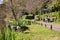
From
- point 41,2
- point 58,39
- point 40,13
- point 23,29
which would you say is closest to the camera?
point 58,39

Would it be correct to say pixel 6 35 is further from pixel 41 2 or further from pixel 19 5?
pixel 41 2

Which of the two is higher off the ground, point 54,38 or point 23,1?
point 23,1

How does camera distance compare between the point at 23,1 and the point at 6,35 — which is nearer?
the point at 6,35

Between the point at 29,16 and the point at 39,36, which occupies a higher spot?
the point at 39,36

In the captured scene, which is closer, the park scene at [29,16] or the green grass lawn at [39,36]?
the green grass lawn at [39,36]

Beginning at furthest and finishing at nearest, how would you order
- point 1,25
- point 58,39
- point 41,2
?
point 41,2 → point 58,39 → point 1,25

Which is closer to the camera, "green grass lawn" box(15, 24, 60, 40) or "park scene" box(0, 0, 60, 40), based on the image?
"green grass lawn" box(15, 24, 60, 40)

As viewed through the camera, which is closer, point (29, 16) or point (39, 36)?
point (39, 36)

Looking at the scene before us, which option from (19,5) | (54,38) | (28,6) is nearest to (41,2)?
(28,6)

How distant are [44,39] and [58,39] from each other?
0.83m

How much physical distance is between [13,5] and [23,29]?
10541mm

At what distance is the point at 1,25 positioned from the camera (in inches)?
220

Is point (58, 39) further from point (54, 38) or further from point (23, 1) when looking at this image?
point (23, 1)

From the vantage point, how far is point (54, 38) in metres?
12.0
